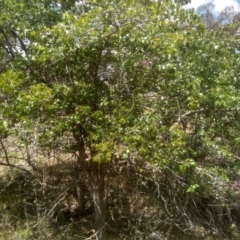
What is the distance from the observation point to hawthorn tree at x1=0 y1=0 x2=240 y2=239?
4.90 meters

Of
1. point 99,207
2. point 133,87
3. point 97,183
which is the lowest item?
point 99,207

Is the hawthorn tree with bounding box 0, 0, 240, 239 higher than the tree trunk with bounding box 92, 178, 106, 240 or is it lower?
higher

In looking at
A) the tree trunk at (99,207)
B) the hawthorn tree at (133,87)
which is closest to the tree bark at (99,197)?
the tree trunk at (99,207)

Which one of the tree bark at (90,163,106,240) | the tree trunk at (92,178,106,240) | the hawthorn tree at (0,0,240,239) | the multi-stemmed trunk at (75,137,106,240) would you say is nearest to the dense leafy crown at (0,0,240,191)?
the hawthorn tree at (0,0,240,239)

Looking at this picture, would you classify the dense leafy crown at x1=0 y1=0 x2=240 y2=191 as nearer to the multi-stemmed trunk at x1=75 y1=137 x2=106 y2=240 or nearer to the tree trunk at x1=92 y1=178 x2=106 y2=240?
the multi-stemmed trunk at x1=75 y1=137 x2=106 y2=240

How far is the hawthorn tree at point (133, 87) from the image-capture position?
490 centimetres

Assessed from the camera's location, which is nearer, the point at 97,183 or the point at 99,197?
the point at 97,183

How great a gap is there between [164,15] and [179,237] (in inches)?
163

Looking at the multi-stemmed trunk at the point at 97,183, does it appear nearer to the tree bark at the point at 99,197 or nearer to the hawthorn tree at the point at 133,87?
the tree bark at the point at 99,197

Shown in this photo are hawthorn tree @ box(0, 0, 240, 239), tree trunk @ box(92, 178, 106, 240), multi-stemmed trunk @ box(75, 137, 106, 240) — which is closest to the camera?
hawthorn tree @ box(0, 0, 240, 239)

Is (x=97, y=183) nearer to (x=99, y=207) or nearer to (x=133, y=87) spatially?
(x=99, y=207)

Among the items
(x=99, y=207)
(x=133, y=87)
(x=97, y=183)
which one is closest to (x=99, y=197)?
(x=99, y=207)

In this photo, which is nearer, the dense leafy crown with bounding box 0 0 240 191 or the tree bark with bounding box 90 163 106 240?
the dense leafy crown with bounding box 0 0 240 191

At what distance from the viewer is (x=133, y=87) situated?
A: 5801 mm
